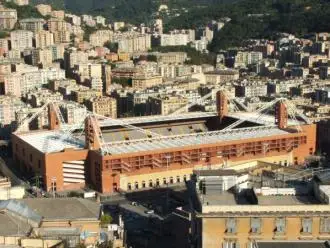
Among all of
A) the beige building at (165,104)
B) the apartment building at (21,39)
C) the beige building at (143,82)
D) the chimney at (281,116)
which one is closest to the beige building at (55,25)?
the apartment building at (21,39)

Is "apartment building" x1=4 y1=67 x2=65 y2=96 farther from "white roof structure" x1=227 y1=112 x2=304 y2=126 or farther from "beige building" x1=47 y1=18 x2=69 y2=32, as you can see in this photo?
"white roof structure" x1=227 y1=112 x2=304 y2=126

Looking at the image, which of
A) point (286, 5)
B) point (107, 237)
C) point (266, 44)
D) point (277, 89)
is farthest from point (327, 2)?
point (107, 237)

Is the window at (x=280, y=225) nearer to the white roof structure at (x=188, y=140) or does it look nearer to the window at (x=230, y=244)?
the window at (x=230, y=244)

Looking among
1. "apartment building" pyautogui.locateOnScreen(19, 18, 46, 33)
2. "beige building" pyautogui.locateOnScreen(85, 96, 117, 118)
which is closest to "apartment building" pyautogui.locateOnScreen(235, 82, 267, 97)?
"beige building" pyautogui.locateOnScreen(85, 96, 117, 118)

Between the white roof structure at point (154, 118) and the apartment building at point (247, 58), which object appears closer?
the white roof structure at point (154, 118)

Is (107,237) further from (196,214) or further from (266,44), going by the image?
(266,44)

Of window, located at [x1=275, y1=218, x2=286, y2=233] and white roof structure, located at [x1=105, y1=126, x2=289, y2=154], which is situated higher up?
window, located at [x1=275, y1=218, x2=286, y2=233]

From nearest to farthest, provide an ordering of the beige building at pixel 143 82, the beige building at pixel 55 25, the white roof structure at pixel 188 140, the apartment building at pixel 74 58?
the white roof structure at pixel 188 140, the beige building at pixel 143 82, the apartment building at pixel 74 58, the beige building at pixel 55 25
